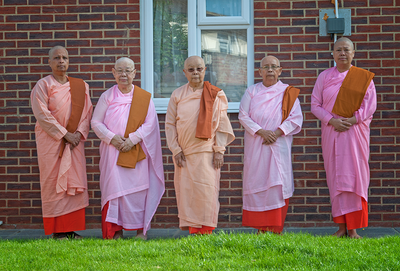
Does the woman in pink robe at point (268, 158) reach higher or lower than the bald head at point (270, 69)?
lower

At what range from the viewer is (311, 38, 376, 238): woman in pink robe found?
4.65 meters

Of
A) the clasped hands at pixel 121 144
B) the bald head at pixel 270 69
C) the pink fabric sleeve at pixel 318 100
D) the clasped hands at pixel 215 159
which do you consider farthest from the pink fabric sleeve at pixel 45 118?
the pink fabric sleeve at pixel 318 100

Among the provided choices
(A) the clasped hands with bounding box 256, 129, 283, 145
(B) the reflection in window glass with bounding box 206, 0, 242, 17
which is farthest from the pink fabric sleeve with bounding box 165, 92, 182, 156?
(B) the reflection in window glass with bounding box 206, 0, 242, 17

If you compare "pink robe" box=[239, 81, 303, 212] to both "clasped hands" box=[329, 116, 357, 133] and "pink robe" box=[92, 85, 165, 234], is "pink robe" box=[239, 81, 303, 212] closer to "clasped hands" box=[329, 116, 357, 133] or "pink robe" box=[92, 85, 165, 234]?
"clasped hands" box=[329, 116, 357, 133]

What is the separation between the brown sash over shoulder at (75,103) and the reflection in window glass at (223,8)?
2066 millimetres

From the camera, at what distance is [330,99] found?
4844 mm

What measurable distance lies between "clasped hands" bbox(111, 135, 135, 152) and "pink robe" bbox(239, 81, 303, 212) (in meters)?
1.31

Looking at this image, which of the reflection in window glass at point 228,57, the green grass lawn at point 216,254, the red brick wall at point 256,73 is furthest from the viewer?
the reflection in window glass at point 228,57

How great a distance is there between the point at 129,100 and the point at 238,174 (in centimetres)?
181

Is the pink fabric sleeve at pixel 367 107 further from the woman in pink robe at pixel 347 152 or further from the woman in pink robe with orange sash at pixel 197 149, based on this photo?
the woman in pink robe with orange sash at pixel 197 149

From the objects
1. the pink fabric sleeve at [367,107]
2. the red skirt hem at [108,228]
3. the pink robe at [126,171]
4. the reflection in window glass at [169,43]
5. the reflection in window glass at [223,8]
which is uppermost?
the reflection in window glass at [223,8]

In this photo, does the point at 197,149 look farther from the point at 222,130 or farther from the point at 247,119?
the point at 247,119

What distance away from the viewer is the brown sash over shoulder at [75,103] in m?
4.93

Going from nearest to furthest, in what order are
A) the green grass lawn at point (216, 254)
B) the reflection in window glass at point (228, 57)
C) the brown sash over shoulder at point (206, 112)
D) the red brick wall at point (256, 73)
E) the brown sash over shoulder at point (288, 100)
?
the green grass lawn at point (216, 254)
the brown sash over shoulder at point (206, 112)
the brown sash over shoulder at point (288, 100)
the red brick wall at point (256, 73)
the reflection in window glass at point (228, 57)
